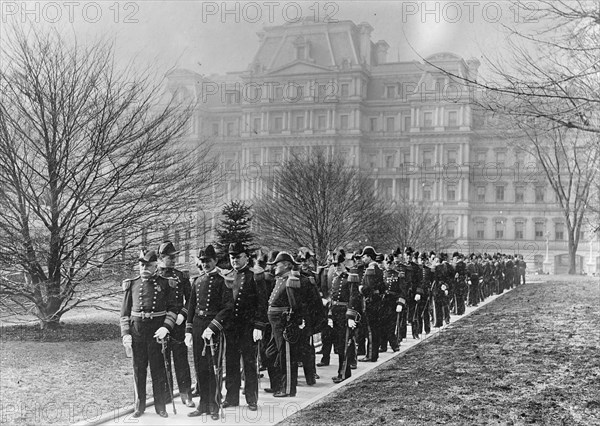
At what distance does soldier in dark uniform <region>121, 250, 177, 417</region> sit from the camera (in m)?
7.82

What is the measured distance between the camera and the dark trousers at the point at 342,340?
410 inches

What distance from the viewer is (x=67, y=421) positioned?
785 centimetres

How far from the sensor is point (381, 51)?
7894cm

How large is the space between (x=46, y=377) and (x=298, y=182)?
16.8m

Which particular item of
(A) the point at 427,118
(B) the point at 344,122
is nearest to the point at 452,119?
(A) the point at 427,118

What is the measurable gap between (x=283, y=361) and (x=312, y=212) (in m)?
16.1

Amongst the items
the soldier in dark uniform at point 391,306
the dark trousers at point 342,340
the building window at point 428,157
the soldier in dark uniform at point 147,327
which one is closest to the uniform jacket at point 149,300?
the soldier in dark uniform at point 147,327

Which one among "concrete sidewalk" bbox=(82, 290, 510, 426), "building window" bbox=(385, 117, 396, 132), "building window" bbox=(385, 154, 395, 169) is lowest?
"concrete sidewalk" bbox=(82, 290, 510, 426)

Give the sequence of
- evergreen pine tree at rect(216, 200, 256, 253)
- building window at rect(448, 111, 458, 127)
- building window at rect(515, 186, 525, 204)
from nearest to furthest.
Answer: evergreen pine tree at rect(216, 200, 256, 253), building window at rect(448, 111, 458, 127), building window at rect(515, 186, 525, 204)

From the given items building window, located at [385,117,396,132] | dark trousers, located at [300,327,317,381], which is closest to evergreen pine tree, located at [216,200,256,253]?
dark trousers, located at [300,327,317,381]

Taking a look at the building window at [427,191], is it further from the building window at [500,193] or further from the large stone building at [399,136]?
the building window at [500,193]

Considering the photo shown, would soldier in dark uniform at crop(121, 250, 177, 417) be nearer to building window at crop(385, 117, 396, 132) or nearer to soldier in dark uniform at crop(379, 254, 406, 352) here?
soldier in dark uniform at crop(379, 254, 406, 352)

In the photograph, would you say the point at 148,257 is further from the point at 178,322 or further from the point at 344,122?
the point at 344,122

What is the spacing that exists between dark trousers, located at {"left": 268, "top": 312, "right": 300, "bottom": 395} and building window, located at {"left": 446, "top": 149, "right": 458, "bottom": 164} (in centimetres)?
6810
